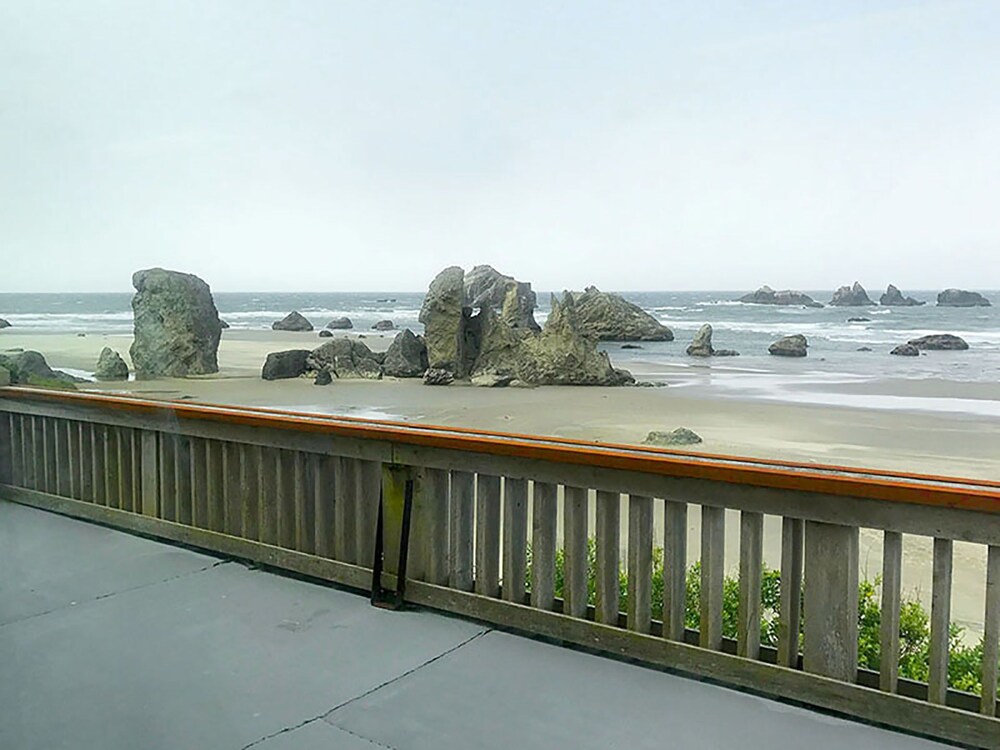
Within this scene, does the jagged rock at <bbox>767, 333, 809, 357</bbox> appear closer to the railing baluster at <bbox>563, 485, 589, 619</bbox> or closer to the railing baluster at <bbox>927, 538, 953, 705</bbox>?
the railing baluster at <bbox>563, 485, 589, 619</bbox>

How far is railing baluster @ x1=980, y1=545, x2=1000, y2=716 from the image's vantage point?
4.99ft

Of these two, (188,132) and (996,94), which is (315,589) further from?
(996,94)

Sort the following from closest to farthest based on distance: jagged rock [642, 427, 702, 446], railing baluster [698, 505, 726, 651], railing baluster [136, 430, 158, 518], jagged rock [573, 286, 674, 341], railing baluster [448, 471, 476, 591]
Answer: railing baluster [698, 505, 726, 651] → railing baluster [448, 471, 476, 591] → jagged rock [642, 427, 702, 446] → railing baluster [136, 430, 158, 518] → jagged rock [573, 286, 674, 341]

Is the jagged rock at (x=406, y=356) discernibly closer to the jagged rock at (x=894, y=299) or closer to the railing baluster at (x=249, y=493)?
the railing baluster at (x=249, y=493)

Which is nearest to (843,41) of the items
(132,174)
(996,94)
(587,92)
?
(996,94)

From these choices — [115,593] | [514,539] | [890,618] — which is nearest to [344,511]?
[514,539]

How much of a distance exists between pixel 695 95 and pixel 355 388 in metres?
1.65

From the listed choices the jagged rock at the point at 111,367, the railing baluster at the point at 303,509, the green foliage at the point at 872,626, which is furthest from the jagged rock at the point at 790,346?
the jagged rock at the point at 111,367

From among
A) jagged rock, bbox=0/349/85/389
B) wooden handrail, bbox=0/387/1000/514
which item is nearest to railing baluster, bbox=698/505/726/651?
wooden handrail, bbox=0/387/1000/514

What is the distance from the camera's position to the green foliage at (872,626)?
1912 mm

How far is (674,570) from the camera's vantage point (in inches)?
75.8

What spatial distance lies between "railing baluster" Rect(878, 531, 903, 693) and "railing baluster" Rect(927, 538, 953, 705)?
67mm

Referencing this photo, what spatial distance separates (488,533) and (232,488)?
100cm

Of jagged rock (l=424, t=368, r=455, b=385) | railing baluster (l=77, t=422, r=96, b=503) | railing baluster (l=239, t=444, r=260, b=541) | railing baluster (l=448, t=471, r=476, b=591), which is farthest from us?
jagged rock (l=424, t=368, r=455, b=385)
